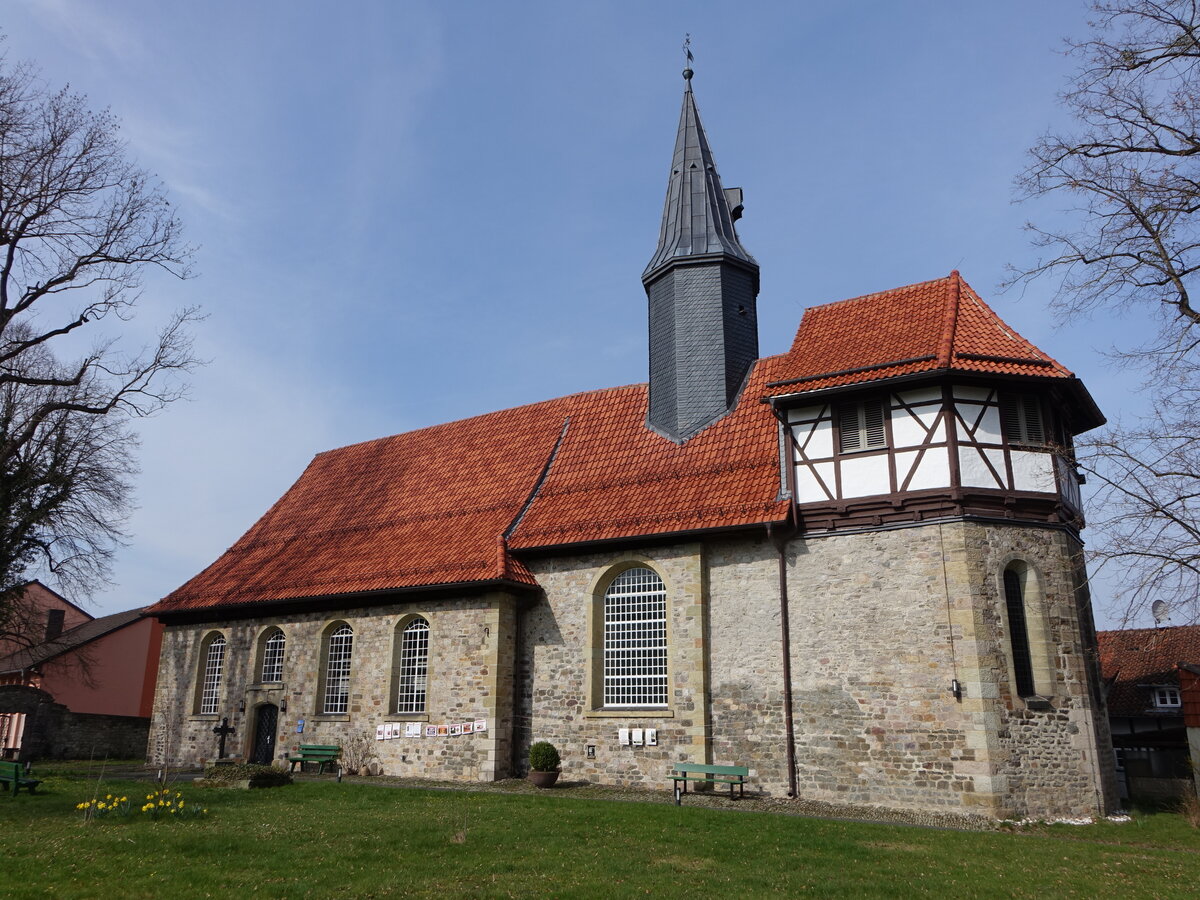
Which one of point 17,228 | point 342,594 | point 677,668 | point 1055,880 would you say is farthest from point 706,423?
point 17,228

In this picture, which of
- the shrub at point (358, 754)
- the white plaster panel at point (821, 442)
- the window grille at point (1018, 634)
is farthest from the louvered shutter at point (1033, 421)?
the shrub at point (358, 754)

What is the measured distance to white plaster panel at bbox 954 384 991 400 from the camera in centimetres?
1570

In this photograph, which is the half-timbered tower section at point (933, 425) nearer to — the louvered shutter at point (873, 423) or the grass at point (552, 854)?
the louvered shutter at point (873, 423)

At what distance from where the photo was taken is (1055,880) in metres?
9.62

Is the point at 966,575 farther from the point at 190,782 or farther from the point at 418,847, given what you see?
the point at 190,782

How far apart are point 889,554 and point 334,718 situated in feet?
41.7

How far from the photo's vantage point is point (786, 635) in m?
16.3

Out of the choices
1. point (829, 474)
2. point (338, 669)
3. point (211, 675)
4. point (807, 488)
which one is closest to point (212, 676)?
point (211, 675)

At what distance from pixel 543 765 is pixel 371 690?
16.3ft

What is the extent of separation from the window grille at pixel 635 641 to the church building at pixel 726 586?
6 centimetres

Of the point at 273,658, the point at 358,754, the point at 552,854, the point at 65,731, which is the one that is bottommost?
the point at 552,854

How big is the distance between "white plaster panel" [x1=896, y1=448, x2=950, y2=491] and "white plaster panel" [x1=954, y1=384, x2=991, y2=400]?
1.05 metres

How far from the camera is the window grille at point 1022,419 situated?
15.8 m

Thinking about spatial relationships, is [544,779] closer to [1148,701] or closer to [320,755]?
[320,755]
